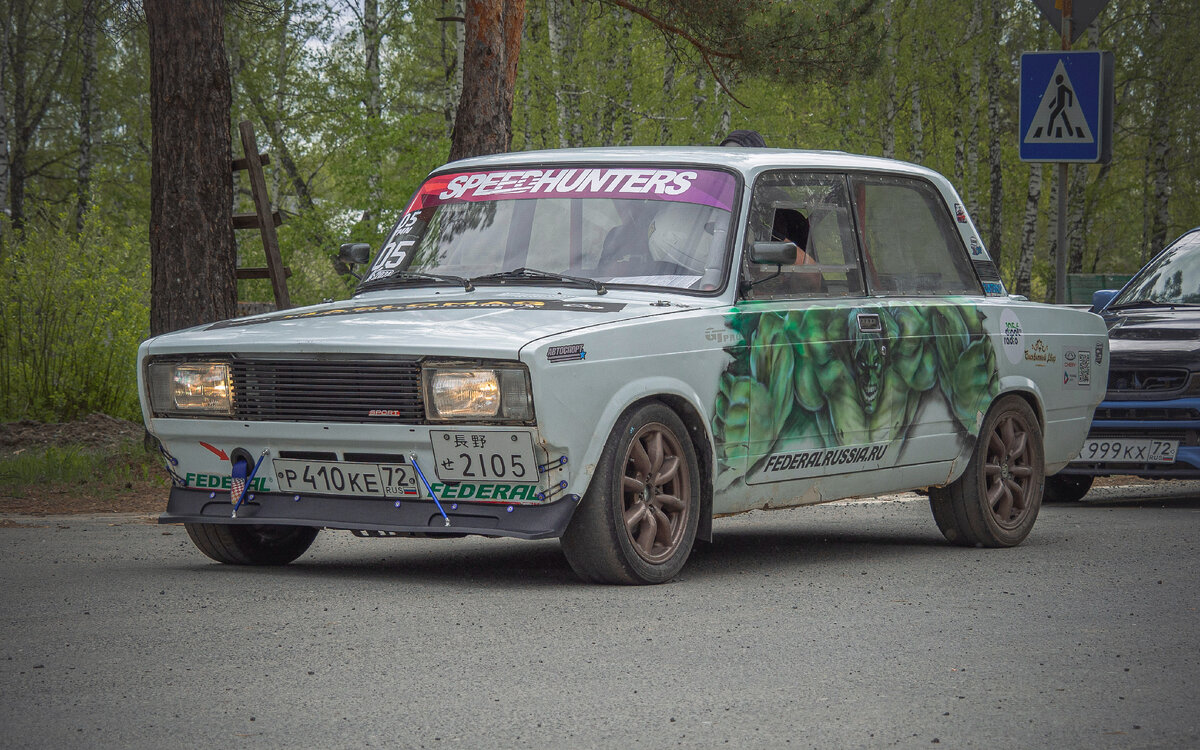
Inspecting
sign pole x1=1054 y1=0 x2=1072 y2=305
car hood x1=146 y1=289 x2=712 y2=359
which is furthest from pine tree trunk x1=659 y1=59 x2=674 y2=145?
car hood x1=146 y1=289 x2=712 y2=359

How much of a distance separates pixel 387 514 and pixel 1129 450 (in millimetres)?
6419

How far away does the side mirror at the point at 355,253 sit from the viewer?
794cm

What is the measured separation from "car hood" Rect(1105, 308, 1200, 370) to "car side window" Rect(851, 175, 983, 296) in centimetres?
289

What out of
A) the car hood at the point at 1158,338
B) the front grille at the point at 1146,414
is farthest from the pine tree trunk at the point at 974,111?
the front grille at the point at 1146,414

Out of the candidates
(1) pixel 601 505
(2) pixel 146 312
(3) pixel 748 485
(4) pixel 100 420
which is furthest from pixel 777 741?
(2) pixel 146 312

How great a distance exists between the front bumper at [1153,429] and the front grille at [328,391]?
20.6 ft

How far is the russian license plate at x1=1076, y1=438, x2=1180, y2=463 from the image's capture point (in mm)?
10766

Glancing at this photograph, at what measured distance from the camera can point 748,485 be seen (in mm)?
6984

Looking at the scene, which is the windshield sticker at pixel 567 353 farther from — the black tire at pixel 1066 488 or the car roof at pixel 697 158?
the black tire at pixel 1066 488

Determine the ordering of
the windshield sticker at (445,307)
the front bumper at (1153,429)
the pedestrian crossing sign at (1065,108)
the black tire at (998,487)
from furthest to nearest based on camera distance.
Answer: the pedestrian crossing sign at (1065,108)
the front bumper at (1153,429)
the black tire at (998,487)
the windshield sticker at (445,307)

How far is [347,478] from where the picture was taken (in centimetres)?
639

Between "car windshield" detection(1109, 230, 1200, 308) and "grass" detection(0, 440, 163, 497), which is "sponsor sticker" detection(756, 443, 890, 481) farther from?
"grass" detection(0, 440, 163, 497)

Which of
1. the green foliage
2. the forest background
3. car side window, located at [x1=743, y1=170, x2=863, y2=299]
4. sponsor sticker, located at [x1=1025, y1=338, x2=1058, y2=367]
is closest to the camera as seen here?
car side window, located at [x1=743, y1=170, x2=863, y2=299]

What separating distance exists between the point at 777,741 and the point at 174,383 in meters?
3.68
